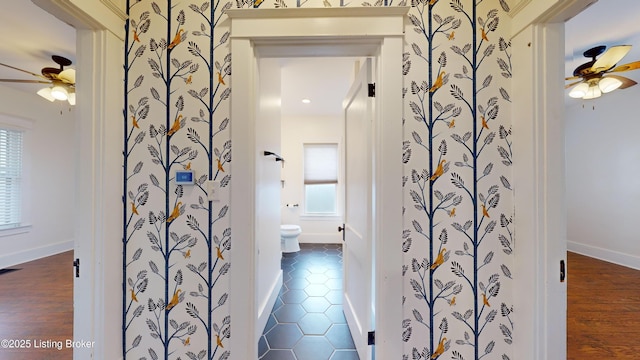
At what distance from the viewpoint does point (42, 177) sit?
12.5 ft

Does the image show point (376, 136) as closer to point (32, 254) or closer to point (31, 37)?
point (31, 37)

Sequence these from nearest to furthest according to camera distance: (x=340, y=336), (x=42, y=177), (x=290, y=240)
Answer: (x=340, y=336)
(x=42, y=177)
(x=290, y=240)

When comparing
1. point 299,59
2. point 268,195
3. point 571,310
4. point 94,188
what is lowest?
point 571,310

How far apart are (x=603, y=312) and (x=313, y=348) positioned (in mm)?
2764

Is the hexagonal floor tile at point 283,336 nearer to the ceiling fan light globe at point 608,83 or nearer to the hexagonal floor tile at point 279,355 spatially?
the hexagonal floor tile at point 279,355

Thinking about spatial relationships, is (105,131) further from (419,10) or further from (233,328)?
(419,10)

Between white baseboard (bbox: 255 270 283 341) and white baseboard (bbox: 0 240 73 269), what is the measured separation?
153 inches

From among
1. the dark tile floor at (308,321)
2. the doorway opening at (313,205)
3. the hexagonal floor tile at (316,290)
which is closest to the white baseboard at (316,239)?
the doorway opening at (313,205)

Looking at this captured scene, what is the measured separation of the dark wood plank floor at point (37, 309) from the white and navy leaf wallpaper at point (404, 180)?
4.01ft

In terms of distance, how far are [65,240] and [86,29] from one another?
463 cm

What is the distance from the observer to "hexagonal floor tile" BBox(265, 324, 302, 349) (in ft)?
6.04

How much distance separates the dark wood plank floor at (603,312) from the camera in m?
1.80

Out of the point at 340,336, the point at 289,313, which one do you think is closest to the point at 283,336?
the point at 289,313

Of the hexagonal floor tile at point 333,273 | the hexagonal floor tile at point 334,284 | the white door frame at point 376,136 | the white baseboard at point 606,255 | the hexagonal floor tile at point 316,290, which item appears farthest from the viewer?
the white baseboard at point 606,255
